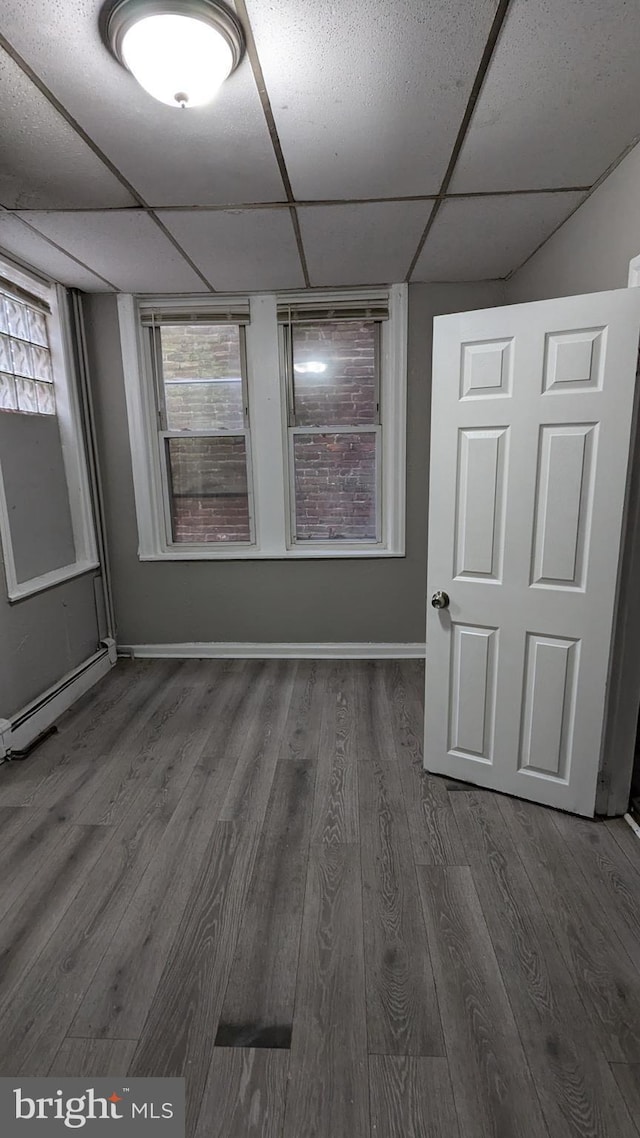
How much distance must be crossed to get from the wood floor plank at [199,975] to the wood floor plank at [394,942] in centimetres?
42

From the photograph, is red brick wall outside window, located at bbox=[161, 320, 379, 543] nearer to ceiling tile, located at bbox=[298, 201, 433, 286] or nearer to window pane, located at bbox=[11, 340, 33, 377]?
ceiling tile, located at bbox=[298, 201, 433, 286]

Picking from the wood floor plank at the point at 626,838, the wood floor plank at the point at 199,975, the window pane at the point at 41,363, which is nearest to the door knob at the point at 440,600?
the wood floor plank at the point at 626,838

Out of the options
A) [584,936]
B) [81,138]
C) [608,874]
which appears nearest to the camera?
[584,936]

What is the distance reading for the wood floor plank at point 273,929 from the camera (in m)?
1.37

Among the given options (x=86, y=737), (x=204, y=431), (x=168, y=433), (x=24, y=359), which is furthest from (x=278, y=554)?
(x=24, y=359)

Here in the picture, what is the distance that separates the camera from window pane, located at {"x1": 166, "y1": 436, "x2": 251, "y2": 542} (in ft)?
12.1

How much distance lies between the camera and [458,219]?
2371mm

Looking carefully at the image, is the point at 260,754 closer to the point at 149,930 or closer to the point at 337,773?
the point at 337,773

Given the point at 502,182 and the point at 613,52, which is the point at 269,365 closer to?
the point at 502,182

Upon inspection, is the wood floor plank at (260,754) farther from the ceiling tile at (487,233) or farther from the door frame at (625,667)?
the ceiling tile at (487,233)

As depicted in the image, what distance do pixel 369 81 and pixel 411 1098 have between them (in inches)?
104

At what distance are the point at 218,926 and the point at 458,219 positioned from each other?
2984 millimetres

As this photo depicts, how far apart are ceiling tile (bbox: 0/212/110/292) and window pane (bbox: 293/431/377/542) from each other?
1.56 meters

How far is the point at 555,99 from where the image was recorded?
157 centimetres
